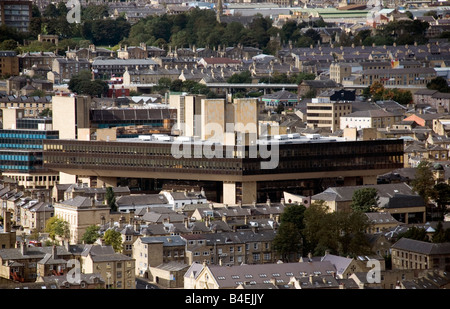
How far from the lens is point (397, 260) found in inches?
1731

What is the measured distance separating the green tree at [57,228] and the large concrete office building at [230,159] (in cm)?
840

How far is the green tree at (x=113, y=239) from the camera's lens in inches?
1788

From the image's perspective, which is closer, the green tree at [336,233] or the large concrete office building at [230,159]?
the green tree at [336,233]

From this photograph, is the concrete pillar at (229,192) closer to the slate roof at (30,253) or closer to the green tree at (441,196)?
the green tree at (441,196)

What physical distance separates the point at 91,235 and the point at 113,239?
6.72 feet

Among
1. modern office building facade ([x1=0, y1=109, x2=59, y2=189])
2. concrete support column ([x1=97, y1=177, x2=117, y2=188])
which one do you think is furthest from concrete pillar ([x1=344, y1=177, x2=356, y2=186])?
modern office building facade ([x1=0, y1=109, x2=59, y2=189])

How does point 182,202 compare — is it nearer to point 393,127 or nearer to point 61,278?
point 61,278

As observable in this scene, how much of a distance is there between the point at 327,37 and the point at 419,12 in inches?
799

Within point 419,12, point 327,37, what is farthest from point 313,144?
point 419,12

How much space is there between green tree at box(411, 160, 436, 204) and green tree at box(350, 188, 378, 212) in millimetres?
3687

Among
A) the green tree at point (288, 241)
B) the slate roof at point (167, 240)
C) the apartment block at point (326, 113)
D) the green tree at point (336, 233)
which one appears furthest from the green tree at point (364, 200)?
the apartment block at point (326, 113)

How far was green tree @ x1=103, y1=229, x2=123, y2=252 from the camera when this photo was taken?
45406 millimetres

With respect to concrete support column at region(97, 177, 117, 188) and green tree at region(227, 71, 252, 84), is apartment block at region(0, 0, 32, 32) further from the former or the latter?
concrete support column at region(97, 177, 117, 188)

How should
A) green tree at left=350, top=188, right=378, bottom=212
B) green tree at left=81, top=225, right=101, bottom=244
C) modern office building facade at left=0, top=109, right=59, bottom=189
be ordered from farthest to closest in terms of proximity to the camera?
1. modern office building facade at left=0, top=109, right=59, bottom=189
2. green tree at left=350, top=188, right=378, bottom=212
3. green tree at left=81, top=225, right=101, bottom=244
